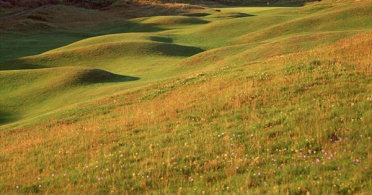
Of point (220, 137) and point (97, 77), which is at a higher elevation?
point (220, 137)

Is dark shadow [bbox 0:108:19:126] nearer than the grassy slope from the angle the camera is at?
No

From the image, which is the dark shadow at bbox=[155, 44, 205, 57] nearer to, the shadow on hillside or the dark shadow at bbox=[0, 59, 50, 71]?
the dark shadow at bbox=[0, 59, 50, 71]

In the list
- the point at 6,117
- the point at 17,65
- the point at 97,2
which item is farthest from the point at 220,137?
the point at 97,2

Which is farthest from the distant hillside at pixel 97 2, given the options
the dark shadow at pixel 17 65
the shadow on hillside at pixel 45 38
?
the dark shadow at pixel 17 65

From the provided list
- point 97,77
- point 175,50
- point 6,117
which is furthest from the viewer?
point 175,50

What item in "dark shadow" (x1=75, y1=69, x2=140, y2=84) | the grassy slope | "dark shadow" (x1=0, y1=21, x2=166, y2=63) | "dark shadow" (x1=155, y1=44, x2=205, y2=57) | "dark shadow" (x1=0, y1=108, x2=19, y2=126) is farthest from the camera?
"dark shadow" (x1=0, y1=21, x2=166, y2=63)

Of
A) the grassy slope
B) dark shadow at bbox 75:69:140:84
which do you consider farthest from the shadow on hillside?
the grassy slope

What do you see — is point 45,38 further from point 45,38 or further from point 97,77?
point 97,77

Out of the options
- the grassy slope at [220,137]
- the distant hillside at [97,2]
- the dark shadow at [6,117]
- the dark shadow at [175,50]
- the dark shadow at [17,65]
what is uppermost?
the distant hillside at [97,2]

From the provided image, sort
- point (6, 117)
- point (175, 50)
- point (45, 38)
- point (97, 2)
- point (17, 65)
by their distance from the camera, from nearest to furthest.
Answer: point (6, 117) < point (17, 65) < point (175, 50) < point (45, 38) < point (97, 2)

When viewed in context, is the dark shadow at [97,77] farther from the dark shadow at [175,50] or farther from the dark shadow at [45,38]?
the dark shadow at [45,38]

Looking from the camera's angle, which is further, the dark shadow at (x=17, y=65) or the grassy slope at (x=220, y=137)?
the dark shadow at (x=17, y=65)

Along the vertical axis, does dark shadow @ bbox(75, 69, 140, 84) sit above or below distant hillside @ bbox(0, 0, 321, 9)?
below

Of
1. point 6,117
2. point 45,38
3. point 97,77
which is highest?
point 45,38
